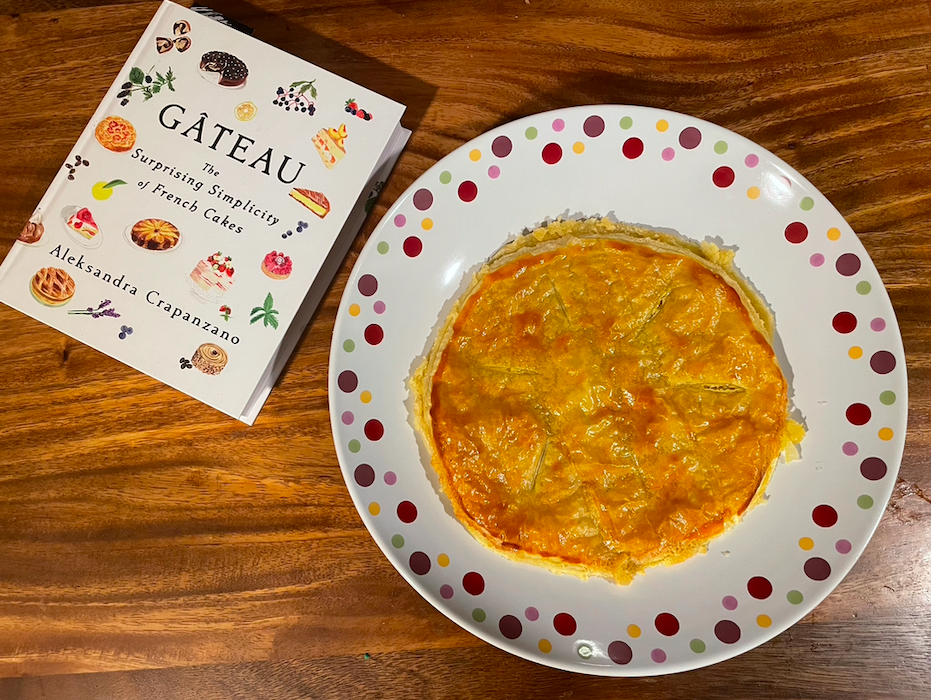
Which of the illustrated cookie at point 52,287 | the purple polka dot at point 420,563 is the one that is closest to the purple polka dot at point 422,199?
the purple polka dot at point 420,563

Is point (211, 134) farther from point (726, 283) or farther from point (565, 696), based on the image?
point (565, 696)

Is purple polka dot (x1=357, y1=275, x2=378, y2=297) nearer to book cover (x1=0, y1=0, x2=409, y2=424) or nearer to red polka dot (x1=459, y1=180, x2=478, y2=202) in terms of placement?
book cover (x1=0, y1=0, x2=409, y2=424)

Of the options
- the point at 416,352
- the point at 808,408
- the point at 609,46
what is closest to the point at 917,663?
the point at 808,408

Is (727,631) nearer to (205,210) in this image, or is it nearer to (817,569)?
(817,569)

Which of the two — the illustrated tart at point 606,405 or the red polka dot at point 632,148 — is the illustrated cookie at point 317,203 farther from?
the red polka dot at point 632,148

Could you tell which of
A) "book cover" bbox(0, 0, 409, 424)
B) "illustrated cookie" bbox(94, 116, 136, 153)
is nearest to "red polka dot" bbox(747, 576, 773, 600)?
"book cover" bbox(0, 0, 409, 424)
